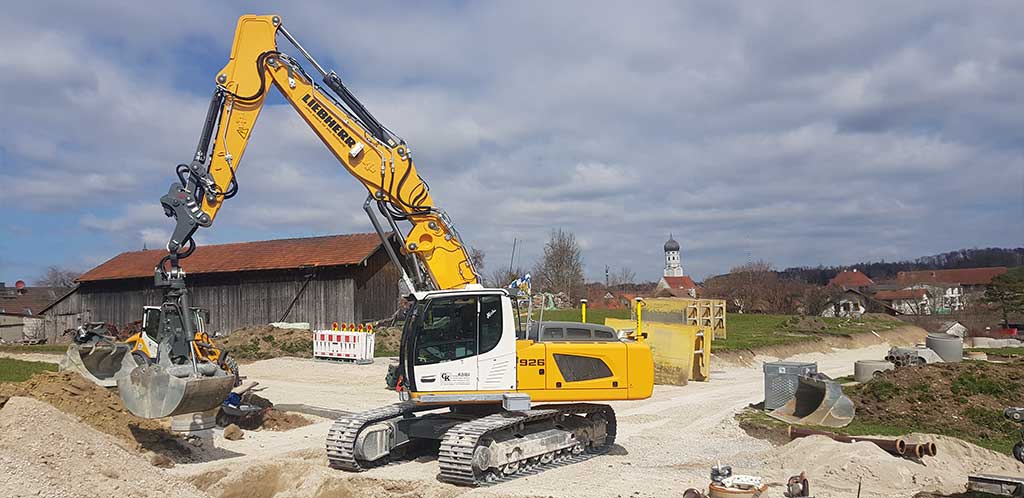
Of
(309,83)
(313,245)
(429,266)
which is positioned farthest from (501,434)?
(313,245)

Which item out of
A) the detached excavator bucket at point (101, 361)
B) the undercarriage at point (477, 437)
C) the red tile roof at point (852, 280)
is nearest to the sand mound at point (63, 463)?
the undercarriage at point (477, 437)

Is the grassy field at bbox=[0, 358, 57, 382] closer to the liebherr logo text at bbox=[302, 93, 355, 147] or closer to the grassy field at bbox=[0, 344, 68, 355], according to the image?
the grassy field at bbox=[0, 344, 68, 355]

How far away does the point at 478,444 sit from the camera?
1069 centimetres

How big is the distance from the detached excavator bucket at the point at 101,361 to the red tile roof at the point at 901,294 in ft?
276

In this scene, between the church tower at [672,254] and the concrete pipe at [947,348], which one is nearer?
the concrete pipe at [947,348]

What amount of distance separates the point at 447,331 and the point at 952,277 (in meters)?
124

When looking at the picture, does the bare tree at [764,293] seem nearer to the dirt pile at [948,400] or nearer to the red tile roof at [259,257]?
the red tile roof at [259,257]

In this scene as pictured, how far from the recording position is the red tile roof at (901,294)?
84250 mm

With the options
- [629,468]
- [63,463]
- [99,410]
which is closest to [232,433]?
[99,410]

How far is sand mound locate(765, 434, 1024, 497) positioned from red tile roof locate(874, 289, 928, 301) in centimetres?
7861

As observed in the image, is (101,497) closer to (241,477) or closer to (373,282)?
(241,477)

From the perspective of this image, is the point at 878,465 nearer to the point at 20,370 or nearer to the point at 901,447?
the point at 901,447

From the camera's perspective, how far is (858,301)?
75.5 metres

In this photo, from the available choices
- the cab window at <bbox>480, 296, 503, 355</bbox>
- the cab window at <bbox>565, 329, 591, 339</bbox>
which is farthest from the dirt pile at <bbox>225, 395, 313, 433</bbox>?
the cab window at <bbox>565, 329, 591, 339</bbox>
